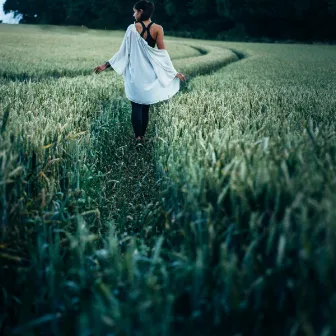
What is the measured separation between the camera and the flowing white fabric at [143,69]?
450 centimetres

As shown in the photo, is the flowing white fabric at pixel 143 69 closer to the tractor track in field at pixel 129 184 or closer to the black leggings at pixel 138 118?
the black leggings at pixel 138 118

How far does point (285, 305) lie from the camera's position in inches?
46.5

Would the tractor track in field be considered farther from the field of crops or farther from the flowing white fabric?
the flowing white fabric

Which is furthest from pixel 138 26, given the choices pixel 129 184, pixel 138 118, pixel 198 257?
pixel 198 257

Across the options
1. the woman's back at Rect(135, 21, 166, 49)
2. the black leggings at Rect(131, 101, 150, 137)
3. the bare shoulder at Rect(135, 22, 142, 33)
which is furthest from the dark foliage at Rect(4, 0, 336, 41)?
the black leggings at Rect(131, 101, 150, 137)

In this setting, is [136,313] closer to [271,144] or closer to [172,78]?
[271,144]

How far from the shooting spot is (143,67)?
15.1 feet

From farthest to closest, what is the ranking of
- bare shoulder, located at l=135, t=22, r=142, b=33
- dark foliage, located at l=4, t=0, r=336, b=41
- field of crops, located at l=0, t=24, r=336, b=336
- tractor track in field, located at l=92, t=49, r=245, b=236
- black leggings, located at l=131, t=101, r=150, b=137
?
dark foliage, located at l=4, t=0, r=336, b=41 < black leggings, located at l=131, t=101, r=150, b=137 < bare shoulder, located at l=135, t=22, r=142, b=33 < tractor track in field, located at l=92, t=49, r=245, b=236 < field of crops, located at l=0, t=24, r=336, b=336

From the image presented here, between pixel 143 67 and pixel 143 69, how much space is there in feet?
0.08

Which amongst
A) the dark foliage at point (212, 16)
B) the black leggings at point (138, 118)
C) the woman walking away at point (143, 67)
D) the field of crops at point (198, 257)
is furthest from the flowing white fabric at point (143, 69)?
the dark foliage at point (212, 16)

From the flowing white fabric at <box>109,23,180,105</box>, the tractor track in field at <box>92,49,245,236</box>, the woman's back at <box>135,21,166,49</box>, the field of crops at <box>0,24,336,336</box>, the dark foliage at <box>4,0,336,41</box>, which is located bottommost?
the tractor track in field at <box>92,49,245,236</box>

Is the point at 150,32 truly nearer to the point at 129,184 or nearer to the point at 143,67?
the point at 143,67

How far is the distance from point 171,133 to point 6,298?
1.79 metres

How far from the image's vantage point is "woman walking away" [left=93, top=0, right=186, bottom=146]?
4465 mm
